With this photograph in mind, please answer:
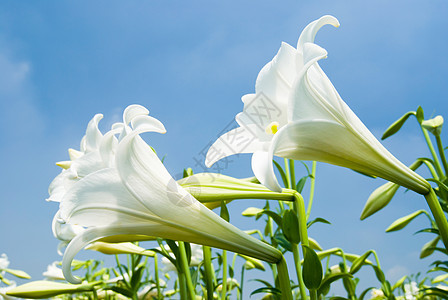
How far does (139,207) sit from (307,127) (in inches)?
11.4

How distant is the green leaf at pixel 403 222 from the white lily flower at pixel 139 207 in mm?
812

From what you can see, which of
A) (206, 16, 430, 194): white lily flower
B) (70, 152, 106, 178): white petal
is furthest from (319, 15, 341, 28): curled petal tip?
(70, 152, 106, 178): white petal

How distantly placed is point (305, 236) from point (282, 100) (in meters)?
0.26

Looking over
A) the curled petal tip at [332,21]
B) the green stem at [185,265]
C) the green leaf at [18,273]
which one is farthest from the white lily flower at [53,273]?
the curled petal tip at [332,21]

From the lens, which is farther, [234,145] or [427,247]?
[427,247]

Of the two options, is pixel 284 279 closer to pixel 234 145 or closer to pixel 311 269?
pixel 311 269

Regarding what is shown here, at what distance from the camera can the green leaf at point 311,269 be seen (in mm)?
641

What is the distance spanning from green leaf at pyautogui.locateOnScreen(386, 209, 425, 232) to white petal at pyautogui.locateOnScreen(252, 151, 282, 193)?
37.1 inches

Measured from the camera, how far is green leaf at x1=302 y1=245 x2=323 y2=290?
64 cm

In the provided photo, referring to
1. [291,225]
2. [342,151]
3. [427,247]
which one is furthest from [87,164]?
[427,247]

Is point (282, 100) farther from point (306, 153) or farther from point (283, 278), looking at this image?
point (283, 278)

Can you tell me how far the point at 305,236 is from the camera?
73cm

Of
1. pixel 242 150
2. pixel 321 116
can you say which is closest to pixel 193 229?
pixel 242 150

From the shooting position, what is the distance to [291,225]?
0.81 meters
